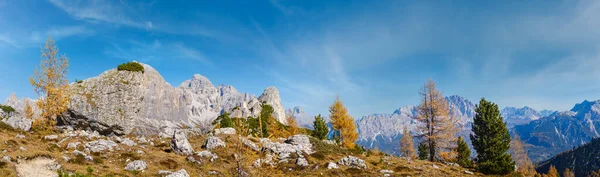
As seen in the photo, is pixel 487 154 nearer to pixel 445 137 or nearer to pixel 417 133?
pixel 445 137

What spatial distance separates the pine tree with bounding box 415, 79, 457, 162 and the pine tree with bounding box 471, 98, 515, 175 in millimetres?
3124

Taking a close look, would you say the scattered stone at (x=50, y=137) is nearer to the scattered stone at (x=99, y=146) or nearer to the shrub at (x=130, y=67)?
the scattered stone at (x=99, y=146)

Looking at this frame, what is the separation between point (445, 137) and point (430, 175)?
14.2 meters

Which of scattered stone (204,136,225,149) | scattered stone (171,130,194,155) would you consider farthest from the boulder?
scattered stone (204,136,225,149)

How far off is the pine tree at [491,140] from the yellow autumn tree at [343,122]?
19166mm

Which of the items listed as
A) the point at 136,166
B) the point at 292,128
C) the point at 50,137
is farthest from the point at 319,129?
the point at 50,137

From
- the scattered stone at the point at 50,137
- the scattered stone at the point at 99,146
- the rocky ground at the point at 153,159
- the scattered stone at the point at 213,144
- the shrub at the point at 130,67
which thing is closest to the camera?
the rocky ground at the point at 153,159

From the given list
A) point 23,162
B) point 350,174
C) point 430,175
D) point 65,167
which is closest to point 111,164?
point 65,167

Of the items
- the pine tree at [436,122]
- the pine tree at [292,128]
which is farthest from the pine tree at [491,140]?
the pine tree at [292,128]

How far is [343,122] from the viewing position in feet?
160

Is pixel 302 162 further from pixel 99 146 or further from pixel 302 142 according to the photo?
pixel 99 146

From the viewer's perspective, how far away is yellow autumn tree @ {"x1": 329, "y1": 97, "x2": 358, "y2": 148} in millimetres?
48906

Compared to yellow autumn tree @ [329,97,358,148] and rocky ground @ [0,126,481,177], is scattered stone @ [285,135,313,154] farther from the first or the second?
yellow autumn tree @ [329,97,358,148]

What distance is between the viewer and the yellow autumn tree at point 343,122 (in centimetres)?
4891
